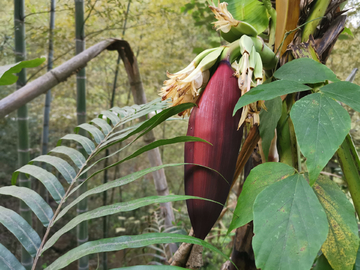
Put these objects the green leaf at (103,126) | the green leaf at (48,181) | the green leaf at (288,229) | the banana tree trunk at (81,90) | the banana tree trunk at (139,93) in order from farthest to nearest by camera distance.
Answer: the banana tree trunk at (81,90), the banana tree trunk at (139,93), the green leaf at (103,126), the green leaf at (48,181), the green leaf at (288,229)

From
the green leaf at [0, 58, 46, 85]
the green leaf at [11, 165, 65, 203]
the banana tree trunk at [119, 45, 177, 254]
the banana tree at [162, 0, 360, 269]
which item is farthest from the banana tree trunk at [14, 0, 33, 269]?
the banana tree at [162, 0, 360, 269]

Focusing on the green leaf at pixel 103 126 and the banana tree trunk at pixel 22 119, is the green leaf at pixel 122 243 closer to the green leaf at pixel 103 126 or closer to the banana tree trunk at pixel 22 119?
the green leaf at pixel 103 126

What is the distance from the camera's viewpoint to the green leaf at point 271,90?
0.53ft

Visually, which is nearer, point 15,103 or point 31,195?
point 31,195

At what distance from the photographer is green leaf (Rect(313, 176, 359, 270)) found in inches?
6.8

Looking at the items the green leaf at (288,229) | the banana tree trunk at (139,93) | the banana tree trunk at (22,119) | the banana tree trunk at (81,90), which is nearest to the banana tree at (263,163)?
the green leaf at (288,229)

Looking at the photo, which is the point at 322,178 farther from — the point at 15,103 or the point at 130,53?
the point at 130,53

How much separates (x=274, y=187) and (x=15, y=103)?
34 centimetres

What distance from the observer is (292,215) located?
14cm

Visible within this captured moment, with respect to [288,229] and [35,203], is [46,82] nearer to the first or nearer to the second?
[35,203]

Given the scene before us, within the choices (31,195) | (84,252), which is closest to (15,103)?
(31,195)

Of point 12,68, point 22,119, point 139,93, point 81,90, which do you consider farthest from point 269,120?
point 22,119

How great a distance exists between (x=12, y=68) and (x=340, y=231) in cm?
36

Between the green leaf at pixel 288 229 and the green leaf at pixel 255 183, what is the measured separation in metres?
0.02
